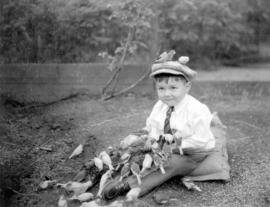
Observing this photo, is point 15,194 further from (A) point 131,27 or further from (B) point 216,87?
(B) point 216,87

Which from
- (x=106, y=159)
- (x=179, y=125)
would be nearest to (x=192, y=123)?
(x=179, y=125)

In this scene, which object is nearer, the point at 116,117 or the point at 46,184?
the point at 46,184

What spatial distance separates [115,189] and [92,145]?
1.02 m

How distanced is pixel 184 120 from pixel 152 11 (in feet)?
8.58

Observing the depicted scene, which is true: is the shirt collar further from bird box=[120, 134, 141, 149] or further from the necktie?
bird box=[120, 134, 141, 149]

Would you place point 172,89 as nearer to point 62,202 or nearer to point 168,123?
point 168,123

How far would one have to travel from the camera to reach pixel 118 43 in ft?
19.3

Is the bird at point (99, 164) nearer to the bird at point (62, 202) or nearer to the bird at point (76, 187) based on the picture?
the bird at point (76, 187)

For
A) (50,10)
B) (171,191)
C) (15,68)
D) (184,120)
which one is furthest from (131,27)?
(171,191)

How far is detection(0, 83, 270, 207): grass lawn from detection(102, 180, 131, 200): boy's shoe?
0.17 metres

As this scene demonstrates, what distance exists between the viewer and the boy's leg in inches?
132

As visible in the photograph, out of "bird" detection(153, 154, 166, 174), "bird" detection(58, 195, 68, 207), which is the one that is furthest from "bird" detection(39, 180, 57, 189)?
"bird" detection(153, 154, 166, 174)

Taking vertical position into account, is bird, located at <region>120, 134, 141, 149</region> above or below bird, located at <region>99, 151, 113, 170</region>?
above

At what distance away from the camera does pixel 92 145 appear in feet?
13.8
